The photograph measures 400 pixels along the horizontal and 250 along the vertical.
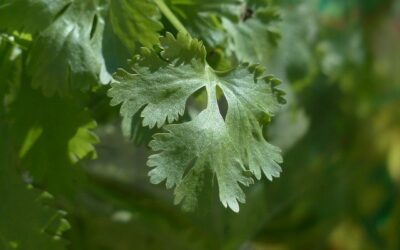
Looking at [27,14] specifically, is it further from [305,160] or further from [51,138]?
[305,160]

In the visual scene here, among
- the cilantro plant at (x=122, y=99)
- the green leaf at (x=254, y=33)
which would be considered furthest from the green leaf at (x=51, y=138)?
the green leaf at (x=254, y=33)

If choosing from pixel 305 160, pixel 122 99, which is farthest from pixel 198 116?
pixel 305 160

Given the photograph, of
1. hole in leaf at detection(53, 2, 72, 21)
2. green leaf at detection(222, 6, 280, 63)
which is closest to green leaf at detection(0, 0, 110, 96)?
hole in leaf at detection(53, 2, 72, 21)

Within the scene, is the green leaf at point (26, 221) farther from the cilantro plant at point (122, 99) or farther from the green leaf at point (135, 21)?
the green leaf at point (135, 21)

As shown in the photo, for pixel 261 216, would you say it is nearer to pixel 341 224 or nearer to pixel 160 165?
pixel 341 224

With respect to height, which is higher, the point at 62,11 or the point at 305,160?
the point at 62,11

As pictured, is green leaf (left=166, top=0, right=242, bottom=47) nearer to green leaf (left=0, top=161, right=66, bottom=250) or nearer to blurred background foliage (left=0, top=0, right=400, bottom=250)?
blurred background foliage (left=0, top=0, right=400, bottom=250)
